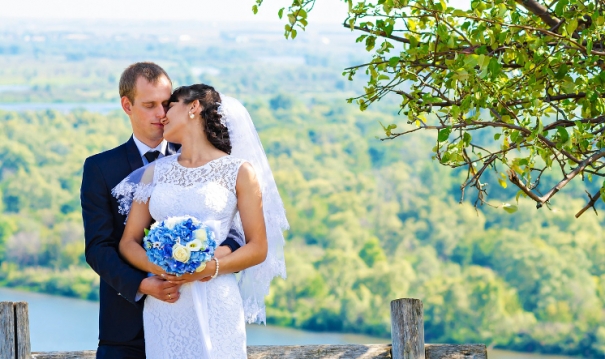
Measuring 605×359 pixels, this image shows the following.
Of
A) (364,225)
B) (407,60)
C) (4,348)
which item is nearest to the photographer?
(407,60)

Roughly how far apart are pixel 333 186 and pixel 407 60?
177 feet

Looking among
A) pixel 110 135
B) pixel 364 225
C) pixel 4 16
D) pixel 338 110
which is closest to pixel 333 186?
pixel 364 225

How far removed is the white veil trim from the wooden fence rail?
0.82 m

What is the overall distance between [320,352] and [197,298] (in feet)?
4.15

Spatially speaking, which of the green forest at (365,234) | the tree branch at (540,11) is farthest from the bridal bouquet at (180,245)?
the green forest at (365,234)

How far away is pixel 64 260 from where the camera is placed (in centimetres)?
5016

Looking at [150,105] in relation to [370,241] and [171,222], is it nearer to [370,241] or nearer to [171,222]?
[171,222]

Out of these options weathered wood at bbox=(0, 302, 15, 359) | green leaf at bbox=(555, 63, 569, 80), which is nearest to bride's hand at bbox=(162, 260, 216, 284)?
weathered wood at bbox=(0, 302, 15, 359)

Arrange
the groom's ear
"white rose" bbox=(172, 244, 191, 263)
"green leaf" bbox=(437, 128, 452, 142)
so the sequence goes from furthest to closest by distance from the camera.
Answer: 1. the groom's ear
2. "green leaf" bbox=(437, 128, 452, 142)
3. "white rose" bbox=(172, 244, 191, 263)

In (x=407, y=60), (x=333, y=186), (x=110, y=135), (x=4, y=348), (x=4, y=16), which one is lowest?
(x=4, y=348)

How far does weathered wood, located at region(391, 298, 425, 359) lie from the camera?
390 centimetres

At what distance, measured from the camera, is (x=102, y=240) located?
302 centimetres

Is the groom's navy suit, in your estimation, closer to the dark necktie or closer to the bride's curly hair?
the dark necktie

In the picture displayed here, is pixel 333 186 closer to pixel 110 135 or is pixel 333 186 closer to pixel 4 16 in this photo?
pixel 110 135
